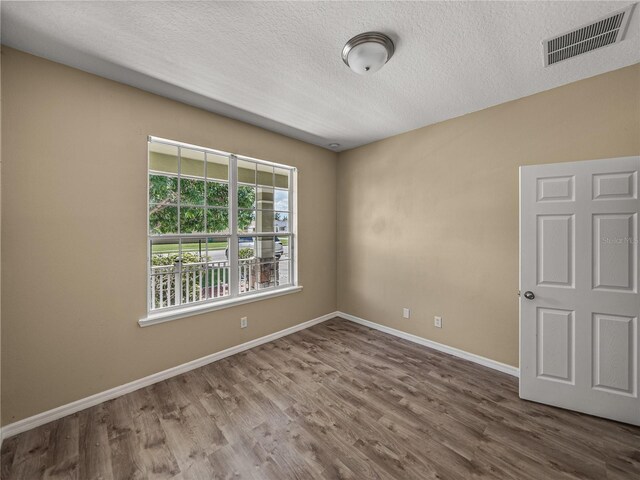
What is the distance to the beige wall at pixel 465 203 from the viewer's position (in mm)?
2213

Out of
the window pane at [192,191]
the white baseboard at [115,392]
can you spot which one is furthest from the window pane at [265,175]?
the white baseboard at [115,392]

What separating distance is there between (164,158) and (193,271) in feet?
4.15

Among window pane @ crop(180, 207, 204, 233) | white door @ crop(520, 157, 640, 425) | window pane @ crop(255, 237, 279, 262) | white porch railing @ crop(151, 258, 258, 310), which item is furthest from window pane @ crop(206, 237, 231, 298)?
white door @ crop(520, 157, 640, 425)

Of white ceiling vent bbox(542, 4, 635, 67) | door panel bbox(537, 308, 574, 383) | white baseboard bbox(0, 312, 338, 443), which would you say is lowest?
white baseboard bbox(0, 312, 338, 443)

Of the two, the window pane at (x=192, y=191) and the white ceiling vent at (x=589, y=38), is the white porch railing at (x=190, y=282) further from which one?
the white ceiling vent at (x=589, y=38)

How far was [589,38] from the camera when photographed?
1.72m

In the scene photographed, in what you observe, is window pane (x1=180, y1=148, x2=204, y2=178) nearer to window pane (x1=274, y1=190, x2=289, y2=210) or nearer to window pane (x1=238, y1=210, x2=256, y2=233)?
window pane (x1=238, y1=210, x2=256, y2=233)

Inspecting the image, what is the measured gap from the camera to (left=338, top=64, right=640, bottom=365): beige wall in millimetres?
2213

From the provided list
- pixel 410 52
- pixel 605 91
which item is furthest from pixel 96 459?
pixel 605 91

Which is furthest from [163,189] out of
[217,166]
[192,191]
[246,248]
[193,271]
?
[246,248]

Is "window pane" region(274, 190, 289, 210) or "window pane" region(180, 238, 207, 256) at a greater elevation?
"window pane" region(274, 190, 289, 210)

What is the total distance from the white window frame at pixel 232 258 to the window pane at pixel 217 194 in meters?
0.08

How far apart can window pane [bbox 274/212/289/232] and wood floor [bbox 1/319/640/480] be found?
6.04 feet

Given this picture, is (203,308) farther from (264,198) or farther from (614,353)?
(614,353)
